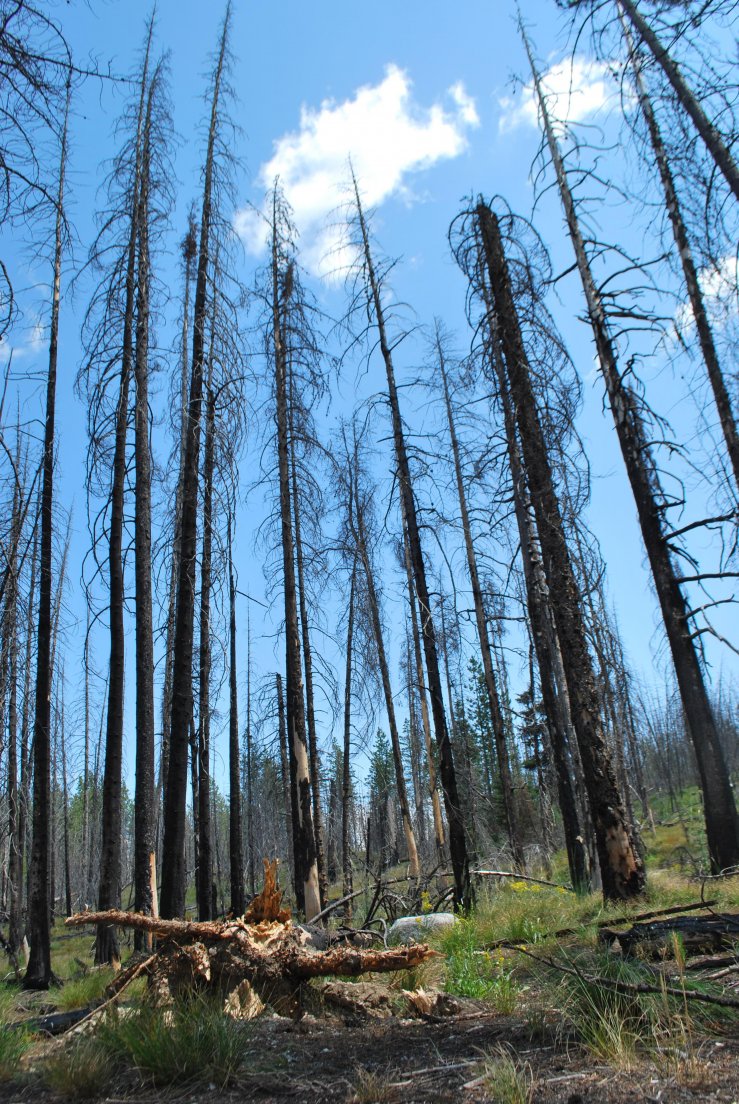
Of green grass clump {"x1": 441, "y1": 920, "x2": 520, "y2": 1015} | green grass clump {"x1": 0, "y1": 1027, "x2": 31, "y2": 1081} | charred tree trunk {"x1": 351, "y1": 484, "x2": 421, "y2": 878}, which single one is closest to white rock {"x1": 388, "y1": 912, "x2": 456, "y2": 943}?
green grass clump {"x1": 441, "y1": 920, "x2": 520, "y2": 1015}

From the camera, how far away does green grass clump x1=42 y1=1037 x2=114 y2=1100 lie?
270cm

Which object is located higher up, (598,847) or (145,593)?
(145,593)

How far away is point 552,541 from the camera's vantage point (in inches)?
289

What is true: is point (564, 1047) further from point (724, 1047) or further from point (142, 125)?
point (142, 125)

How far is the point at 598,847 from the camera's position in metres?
6.75

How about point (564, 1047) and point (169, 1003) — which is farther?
point (169, 1003)

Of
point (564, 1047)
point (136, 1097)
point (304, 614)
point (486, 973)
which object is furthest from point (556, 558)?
point (304, 614)

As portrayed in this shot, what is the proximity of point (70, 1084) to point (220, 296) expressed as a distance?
26.6 ft

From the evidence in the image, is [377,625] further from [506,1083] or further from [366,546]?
[506,1083]

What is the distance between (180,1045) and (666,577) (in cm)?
729

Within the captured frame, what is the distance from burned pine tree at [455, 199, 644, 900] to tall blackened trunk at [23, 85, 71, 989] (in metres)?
5.48

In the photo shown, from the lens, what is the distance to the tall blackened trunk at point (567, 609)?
21.5 ft

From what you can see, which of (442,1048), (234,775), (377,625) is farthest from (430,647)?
(234,775)

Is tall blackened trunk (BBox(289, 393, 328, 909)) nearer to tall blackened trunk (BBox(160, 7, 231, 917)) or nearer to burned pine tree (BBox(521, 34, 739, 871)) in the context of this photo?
tall blackened trunk (BBox(160, 7, 231, 917))
